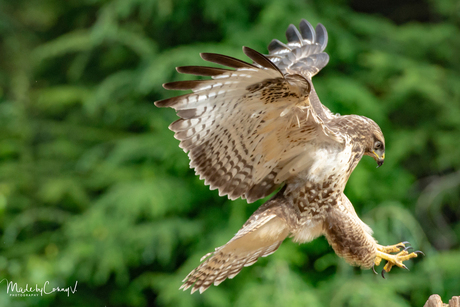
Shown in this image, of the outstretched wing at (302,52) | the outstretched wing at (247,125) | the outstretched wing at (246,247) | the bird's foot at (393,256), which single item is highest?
the outstretched wing at (302,52)

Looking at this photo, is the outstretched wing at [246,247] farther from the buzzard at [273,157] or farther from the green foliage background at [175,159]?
the green foliage background at [175,159]

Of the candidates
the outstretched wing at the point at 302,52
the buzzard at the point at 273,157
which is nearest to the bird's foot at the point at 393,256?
the buzzard at the point at 273,157

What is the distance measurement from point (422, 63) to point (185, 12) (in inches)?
106

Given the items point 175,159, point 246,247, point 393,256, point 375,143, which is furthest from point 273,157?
point 175,159

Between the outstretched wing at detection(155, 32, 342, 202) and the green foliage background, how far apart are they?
6.11 ft

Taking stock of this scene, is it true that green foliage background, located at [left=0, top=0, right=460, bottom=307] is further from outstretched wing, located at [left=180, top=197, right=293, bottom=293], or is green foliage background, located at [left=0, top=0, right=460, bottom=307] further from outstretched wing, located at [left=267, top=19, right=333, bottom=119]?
outstretched wing, located at [left=180, top=197, right=293, bottom=293]

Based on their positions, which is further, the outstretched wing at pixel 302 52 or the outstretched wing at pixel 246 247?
the outstretched wing at pixel 302 52

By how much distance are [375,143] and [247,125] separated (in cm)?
81

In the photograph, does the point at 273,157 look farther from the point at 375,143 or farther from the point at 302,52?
the point at 302,52

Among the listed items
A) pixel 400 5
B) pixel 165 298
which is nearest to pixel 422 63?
pixel 400 5

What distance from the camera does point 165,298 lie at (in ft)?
14.7

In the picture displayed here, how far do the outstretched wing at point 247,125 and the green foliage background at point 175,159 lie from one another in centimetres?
186

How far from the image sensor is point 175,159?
487 centimetres

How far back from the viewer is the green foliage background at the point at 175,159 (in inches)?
A: 177
